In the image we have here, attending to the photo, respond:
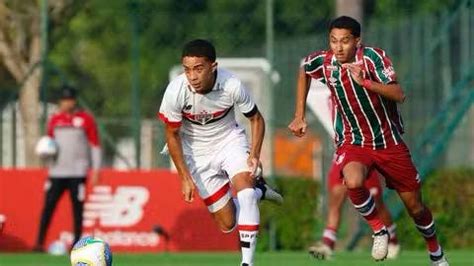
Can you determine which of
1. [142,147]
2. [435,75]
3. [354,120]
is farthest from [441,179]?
[354,120]

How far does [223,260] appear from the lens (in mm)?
19047

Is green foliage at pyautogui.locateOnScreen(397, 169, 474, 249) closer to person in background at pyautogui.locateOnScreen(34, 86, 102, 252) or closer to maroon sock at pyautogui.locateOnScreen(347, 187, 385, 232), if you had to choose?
person in background at pyautogui.locateOnScreen(34, 86, 102, 252)

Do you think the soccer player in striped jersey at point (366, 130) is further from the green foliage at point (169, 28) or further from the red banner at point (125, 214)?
the green foliage at point (169, 28)

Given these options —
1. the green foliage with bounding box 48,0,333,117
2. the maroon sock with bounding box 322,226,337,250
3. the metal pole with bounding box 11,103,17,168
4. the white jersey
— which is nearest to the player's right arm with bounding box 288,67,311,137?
the white jersey

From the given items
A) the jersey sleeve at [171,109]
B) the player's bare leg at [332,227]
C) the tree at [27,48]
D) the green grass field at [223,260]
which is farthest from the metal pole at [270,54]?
the jersey sleeve at [171,109]

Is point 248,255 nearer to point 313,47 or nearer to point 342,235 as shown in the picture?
point 313,47

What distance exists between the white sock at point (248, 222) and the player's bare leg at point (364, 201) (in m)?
0.83

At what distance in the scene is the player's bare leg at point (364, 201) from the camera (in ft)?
46.8

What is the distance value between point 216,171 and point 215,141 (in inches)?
12.3

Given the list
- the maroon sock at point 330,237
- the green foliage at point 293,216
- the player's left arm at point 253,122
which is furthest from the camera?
the green foliage at point 293,216

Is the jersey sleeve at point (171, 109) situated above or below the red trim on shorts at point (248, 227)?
above

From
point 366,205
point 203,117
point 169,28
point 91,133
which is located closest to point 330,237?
point 366,205

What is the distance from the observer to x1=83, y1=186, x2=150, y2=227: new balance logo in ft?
76.4

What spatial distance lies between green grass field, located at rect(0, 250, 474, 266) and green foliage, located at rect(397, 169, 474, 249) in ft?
10.2
